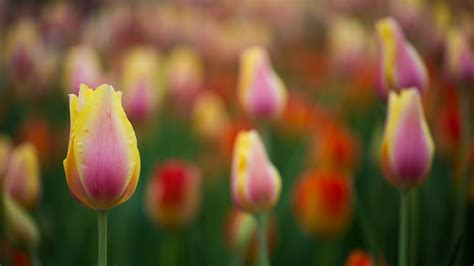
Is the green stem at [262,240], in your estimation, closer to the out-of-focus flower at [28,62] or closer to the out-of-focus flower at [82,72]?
the out-of-focus flower at [82,72]

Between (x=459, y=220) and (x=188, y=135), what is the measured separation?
2.35ft

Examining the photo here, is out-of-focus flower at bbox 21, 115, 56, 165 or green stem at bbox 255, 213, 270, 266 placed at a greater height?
green stem at bbox 255, 213, 270, 266

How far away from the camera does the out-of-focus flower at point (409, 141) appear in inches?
16.7

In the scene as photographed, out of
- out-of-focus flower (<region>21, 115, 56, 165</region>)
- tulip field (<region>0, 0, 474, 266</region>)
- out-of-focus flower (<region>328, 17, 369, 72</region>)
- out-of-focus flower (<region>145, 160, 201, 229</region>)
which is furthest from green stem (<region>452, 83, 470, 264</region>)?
out-of-focus flower (<region>21, 115, 56, 165</region>)

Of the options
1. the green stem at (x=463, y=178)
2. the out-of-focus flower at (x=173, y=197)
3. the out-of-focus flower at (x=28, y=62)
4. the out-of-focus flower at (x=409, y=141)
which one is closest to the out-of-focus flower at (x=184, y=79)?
the out-of-focus flower at (x=28, y=62)

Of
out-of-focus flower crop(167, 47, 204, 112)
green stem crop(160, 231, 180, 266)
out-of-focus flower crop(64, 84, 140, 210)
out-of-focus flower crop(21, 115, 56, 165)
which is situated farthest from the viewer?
out-of-focus flower crop(167, 47, 204, 112)

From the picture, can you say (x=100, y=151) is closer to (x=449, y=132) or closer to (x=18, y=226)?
(x=18, y=226)

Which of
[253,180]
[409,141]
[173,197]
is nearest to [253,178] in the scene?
[253,180]

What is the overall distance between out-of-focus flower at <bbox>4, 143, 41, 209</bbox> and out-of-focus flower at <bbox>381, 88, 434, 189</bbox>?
29 centimetres

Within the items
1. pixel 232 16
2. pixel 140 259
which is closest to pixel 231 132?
pixel 140 259

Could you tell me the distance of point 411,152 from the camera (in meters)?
0.43

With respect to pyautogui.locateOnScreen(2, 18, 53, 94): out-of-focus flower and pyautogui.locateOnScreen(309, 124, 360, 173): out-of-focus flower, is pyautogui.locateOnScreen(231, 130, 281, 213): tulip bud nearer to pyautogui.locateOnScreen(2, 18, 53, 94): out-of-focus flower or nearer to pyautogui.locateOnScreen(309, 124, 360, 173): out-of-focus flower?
pyautogui.locateOnScreen(309, 124, 360, 173): out-of-focus flower

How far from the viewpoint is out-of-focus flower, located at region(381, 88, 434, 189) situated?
1.39 ft

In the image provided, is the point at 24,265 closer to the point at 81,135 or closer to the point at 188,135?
the point at 81,135
